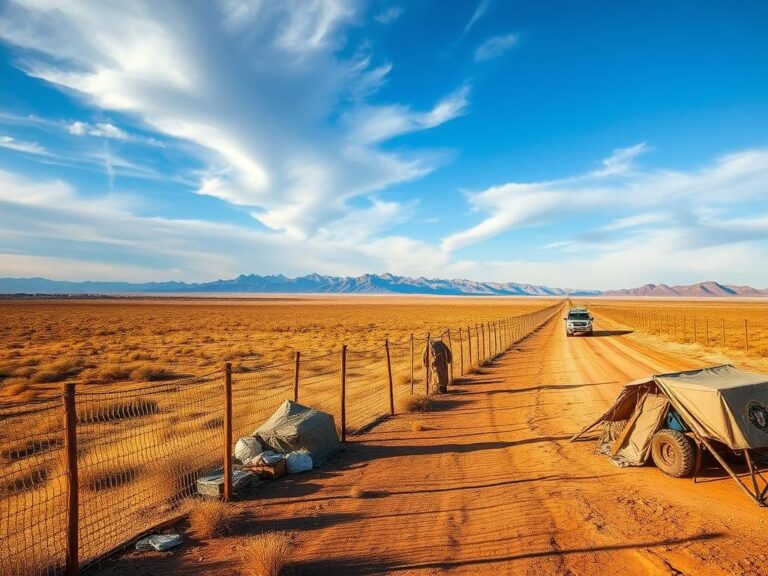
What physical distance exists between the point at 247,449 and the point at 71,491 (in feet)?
12.4

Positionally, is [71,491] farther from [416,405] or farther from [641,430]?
[416,405]

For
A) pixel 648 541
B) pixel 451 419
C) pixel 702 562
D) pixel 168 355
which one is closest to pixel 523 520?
pixel 648 541

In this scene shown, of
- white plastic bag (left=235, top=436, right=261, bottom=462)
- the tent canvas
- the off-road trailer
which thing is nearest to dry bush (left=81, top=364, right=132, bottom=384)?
white plastic bag (left=235, top=436, right=261, bottom=462)

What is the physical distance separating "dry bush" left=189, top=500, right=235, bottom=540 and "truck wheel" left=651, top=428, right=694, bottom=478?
6787 mm

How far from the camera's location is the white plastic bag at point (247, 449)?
28.7 feet

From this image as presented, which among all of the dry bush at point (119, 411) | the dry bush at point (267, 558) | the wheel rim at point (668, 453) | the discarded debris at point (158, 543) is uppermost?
the wheel rim at point (668, 453)

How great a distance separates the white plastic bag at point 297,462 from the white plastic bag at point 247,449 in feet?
1.97

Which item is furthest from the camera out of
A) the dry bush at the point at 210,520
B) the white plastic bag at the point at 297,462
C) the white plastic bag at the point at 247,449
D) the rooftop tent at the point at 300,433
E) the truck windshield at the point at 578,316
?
the truck windshield at the point at 578,316

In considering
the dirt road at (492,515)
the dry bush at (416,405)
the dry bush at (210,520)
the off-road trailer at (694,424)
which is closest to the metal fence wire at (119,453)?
the dry bush at (210,520)

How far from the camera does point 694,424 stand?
7.62 m

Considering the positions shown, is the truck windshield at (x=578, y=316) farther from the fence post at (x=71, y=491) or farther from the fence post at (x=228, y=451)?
the fence post at (x=71, y=491)

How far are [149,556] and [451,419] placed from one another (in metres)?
8.14

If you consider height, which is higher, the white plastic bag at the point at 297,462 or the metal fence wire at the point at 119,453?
the white plastic bag at the point at 297,462

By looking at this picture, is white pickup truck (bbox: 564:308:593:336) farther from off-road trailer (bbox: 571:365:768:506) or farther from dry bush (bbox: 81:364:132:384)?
dry bush (bbox: 81:364:132:384)
